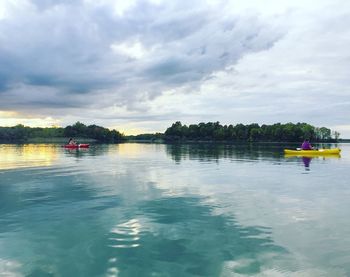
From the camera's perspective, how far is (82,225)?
49.7 ft

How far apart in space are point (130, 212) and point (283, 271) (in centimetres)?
906

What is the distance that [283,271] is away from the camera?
404 inches

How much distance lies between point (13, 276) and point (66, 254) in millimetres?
1950

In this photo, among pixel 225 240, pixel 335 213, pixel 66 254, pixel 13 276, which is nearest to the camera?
pixel 13 276

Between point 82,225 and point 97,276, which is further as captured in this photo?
point 82,225

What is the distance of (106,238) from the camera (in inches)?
523

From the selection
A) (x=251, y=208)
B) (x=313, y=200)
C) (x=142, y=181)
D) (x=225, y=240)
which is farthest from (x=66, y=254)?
A: (x=142, y=181)

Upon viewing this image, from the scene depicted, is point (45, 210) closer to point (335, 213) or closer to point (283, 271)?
point (283, 271)

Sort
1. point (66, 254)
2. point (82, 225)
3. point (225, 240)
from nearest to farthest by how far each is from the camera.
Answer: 1. point (66, 254)
2. point (225, 240)
3. point (82, 225)

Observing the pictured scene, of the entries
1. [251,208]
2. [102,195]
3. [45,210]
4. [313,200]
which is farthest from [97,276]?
[313,200]

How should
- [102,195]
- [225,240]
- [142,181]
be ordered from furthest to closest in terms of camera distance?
[142,181]
[102,195]
[225,240]

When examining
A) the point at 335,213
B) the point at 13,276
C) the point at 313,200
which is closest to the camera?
the point at 13,276

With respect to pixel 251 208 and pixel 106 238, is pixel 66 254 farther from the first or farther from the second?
pixel 251 208

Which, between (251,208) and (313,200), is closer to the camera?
(251,208)
